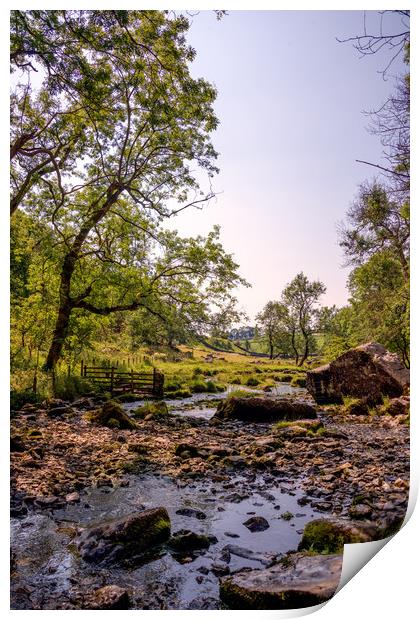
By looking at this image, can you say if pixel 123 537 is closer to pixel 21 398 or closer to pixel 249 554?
pixel 249 554

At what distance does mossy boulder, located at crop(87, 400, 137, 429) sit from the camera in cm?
607

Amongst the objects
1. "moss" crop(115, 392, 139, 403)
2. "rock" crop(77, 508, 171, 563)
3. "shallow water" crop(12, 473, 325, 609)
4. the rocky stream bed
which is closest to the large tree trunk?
the rocky stream bed

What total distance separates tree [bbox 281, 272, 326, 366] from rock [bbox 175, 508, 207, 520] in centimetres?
248

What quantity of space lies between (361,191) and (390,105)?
0.95 metres

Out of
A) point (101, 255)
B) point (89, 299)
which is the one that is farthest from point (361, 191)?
point (89, 299)

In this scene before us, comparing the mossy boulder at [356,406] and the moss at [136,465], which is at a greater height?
the mossy boulder at [356,406]

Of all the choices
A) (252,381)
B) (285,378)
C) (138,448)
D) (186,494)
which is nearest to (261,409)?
(252,381)

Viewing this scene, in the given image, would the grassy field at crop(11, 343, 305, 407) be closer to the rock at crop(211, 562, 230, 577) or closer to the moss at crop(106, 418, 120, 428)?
the moss at crop(106, 418, 120, 428)

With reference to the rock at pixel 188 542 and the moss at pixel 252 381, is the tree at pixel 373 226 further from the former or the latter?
the rock at pixel 188 542

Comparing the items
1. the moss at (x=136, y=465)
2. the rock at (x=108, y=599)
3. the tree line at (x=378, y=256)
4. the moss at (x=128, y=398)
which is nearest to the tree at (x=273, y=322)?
the tree line at (x=378, y=256)

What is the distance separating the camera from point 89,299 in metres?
5.32

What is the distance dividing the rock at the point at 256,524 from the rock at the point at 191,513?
407mm

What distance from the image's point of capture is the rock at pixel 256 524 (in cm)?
392

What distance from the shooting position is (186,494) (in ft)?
14.7
